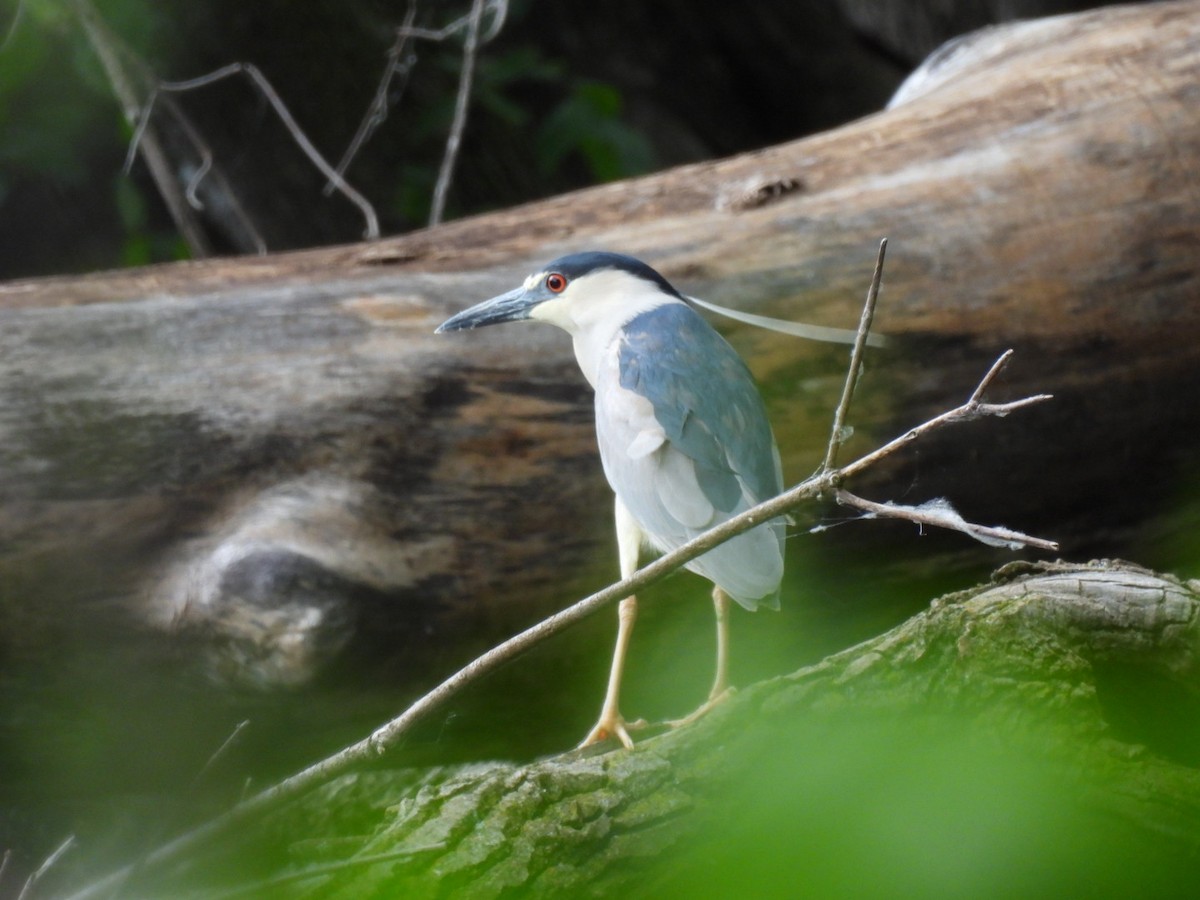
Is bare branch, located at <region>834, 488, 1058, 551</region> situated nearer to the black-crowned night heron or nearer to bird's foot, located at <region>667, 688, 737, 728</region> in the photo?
the black-crowned night heron

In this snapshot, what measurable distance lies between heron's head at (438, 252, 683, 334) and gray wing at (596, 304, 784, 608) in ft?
0.56

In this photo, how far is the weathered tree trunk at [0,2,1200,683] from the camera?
69.0 inches

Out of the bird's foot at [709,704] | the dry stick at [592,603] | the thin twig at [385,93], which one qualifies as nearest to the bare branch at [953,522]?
the dry stick at [592,603]

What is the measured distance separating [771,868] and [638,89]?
428cm

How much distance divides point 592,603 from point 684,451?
1.99ft

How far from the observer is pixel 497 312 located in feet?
5.69

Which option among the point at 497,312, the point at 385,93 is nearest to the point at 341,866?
the point at 497,312

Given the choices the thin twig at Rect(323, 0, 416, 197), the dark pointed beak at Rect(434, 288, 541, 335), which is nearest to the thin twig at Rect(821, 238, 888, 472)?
the dark pointed beak at Rect(434, 288, 541, 335)

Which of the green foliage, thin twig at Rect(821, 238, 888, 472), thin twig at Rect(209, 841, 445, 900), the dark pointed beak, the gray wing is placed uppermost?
the green foliage

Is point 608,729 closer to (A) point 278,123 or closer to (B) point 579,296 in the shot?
(B) point 579,296

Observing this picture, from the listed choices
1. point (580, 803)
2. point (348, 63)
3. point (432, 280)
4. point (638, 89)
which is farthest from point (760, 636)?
point (638, 89)

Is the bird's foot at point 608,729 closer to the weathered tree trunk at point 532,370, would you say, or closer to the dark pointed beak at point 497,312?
the weathered tree trunk at point 532,370

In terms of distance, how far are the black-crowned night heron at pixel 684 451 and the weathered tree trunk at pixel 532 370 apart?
316mm

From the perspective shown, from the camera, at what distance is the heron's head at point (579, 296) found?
1.72 meters
